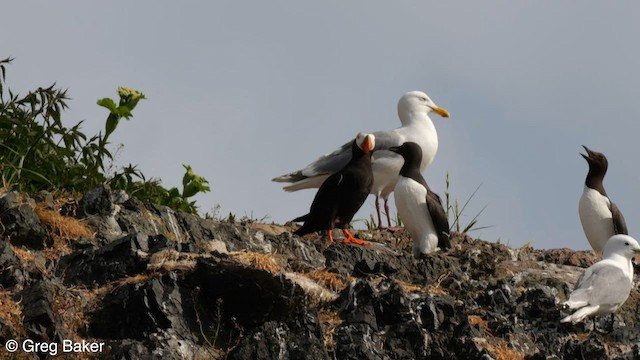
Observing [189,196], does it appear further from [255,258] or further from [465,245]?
[255,258]

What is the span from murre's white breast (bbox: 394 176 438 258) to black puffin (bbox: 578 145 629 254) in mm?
2704

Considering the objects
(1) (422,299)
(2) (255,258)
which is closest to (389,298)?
(1) (422,299)

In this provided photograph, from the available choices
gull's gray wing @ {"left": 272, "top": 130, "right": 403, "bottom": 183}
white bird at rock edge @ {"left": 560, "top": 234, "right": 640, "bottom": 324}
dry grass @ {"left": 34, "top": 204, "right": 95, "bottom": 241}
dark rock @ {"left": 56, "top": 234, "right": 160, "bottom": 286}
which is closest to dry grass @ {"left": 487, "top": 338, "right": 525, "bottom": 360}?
white bird at rock edge @ {"left": 560, "top": 234, "right": 640, "bottom": 324}

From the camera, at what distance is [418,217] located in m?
12.8

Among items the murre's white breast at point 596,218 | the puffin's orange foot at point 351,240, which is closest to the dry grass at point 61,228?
the puffin's orange foot at point 351,240

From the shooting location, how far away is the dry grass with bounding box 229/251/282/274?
9.38 metres

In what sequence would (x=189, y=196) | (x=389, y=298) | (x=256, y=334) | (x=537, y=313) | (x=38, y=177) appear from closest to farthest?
(x=256, y=334)
(x=389, y=298)
(x=537, y=313)
(x=38, y=177)
(x=189, y=196)

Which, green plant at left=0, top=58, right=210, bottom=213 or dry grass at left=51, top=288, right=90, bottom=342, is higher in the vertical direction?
green plant at left=0, top=58, right=210, bottom=213

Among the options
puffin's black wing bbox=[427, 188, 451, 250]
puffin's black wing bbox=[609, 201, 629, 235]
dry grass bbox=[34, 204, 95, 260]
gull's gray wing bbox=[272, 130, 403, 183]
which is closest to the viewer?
dry grass bbox=[34, 204, 95, 260]

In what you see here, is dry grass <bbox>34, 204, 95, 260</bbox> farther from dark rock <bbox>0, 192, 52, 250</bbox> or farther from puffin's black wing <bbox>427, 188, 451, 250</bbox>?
puffin's black wing <bbox>427, 188, 451, 250</bbox>

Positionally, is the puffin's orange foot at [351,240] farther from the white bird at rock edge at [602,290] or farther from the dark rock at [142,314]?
the dark rock at [142,314]

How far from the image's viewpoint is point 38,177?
12.4 metres

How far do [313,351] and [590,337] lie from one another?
244 centimetres

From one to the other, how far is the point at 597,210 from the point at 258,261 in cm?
632
